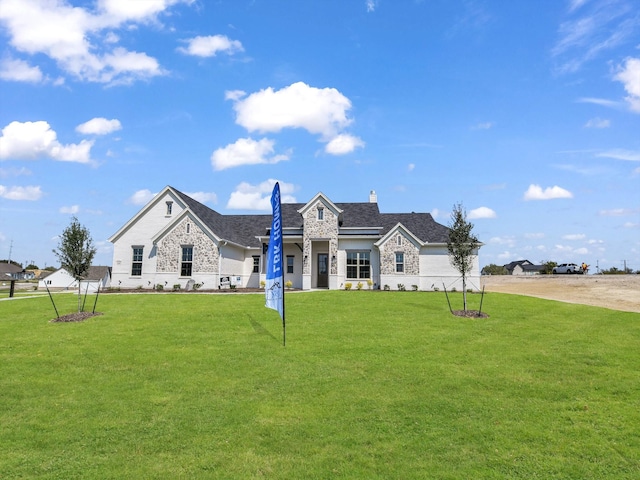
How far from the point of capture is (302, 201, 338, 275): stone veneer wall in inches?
1255

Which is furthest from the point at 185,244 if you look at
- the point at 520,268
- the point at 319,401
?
the point at 520,268

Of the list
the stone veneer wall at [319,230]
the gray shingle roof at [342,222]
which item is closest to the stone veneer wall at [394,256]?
the gray shingle roof at [342,222]

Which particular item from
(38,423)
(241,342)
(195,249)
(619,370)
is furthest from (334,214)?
(38,423)

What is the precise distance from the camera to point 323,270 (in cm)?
3397

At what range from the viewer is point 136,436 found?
251 inches

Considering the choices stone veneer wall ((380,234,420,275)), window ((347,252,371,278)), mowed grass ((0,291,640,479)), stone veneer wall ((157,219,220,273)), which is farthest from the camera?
window ((347,252,371,278))

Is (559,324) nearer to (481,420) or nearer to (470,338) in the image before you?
(470,338)

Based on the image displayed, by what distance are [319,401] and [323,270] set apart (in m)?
26.4

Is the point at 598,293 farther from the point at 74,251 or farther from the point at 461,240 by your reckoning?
the point at 74,251

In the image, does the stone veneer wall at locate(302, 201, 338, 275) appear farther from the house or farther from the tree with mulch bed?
the tree with mulch bed

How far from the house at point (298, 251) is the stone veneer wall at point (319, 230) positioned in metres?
0.09

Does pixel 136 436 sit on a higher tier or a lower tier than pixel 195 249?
lower

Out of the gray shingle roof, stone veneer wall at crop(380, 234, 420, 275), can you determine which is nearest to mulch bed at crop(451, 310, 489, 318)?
stone veneer wall at crop(380, 234, 420, 275)

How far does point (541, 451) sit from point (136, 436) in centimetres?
662
